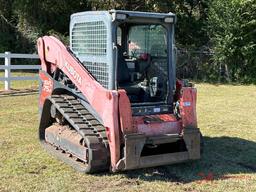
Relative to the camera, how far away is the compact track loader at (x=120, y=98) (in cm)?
673

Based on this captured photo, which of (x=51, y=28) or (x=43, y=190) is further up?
(x=51, y=28)

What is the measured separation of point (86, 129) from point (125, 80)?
3.21 ft

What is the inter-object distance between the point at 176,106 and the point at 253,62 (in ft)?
50.7

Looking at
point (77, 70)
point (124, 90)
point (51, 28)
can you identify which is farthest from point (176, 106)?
point (51, 28)

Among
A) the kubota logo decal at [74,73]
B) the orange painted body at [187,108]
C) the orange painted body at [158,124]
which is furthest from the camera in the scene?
the kubota logo decal at [74,73]

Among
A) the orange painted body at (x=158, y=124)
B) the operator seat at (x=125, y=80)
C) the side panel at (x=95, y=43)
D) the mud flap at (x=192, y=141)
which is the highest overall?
the side panel at (x=95, y=43)

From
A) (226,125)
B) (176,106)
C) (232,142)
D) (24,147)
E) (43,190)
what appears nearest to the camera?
(43,190)

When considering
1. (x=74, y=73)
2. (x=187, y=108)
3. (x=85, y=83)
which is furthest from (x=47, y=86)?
(x=187, y=108)

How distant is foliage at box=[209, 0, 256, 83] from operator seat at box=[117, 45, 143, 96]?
48.9 feet

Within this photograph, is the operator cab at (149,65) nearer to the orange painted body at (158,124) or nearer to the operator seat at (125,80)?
the operator seat at (125,80)

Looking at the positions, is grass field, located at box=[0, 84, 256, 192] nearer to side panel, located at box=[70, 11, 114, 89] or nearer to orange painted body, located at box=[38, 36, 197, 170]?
orange painted body, located at box=[38, 36, 197, 170]

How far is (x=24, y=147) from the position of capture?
332 inches

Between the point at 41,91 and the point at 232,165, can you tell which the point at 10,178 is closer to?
the point at 41,91

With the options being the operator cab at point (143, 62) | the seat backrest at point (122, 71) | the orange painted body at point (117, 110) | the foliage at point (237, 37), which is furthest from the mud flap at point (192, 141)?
the foliage at point (237, 37)
